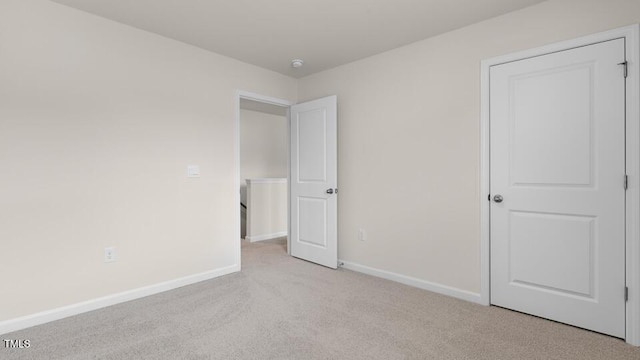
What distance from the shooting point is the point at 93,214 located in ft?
8.15

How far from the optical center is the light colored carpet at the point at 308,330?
1.86 metres

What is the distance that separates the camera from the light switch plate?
3.09 m

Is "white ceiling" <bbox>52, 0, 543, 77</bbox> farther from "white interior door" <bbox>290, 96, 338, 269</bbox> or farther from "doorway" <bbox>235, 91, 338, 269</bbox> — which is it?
"white interior door" <bbox>290, 96, 338, 269</bbox>

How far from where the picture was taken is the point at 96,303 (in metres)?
2.47

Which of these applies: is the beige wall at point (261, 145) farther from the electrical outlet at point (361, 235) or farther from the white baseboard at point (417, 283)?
the white baseboard at point (417, 283)

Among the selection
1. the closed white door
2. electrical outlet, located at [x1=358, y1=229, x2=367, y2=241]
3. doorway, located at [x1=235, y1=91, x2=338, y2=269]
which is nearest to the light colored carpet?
the closed white door

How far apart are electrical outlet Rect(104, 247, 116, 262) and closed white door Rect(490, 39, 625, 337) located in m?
3.16

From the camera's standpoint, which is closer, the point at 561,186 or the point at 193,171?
the point at 561,186

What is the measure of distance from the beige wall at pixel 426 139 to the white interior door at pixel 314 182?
0.17 metres

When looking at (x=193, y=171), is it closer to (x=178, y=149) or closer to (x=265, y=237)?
(x=178, y=149)

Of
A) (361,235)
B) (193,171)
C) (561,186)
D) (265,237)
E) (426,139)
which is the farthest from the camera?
(265,237)

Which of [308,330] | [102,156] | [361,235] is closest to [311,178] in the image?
[361,235]

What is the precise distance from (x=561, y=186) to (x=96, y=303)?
3679mm

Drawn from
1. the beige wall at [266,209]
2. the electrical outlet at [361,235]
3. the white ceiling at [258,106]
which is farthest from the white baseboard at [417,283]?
the white ceiling at [258,106]
